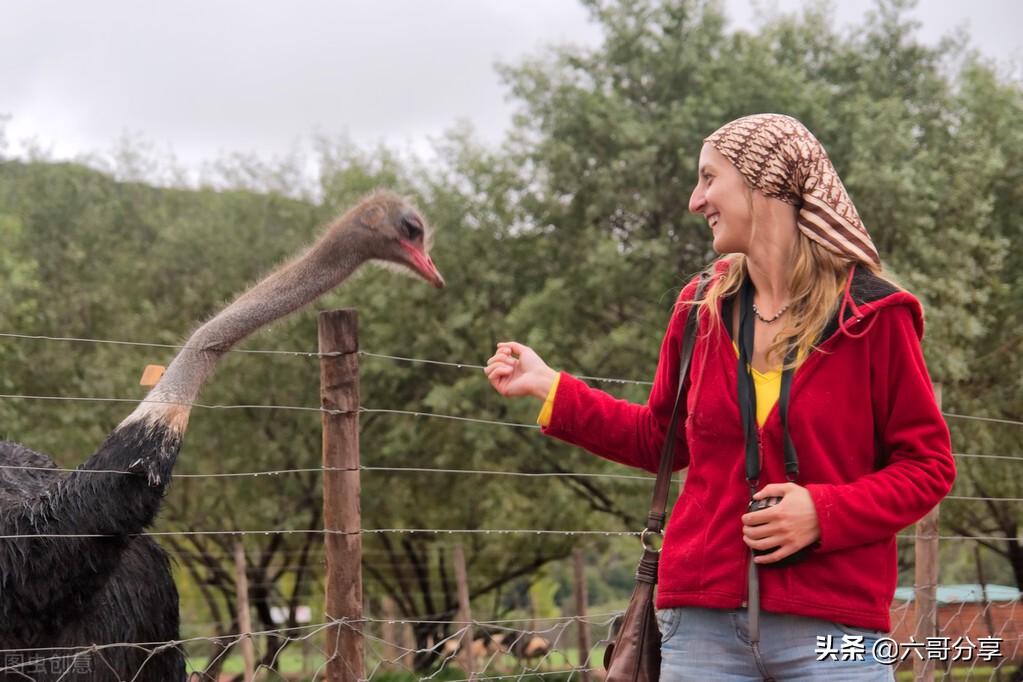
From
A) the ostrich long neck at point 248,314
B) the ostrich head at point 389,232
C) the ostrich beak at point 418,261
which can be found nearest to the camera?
the ostrich long neck at point 248,314

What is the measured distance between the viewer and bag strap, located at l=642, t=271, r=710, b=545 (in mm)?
2520

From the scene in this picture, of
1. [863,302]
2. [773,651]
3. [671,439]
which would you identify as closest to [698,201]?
[863,302]

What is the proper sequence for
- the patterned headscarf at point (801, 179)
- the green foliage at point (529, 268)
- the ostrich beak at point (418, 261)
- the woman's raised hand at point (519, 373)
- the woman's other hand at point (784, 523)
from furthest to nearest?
the green foliage at point (529, 268)
the ostrich beak at point (418, 261)
the woman's raised hand at point (519, 373)
the patterned headscarf at point (801, 179)
the woman's other hand at point (784, 523)

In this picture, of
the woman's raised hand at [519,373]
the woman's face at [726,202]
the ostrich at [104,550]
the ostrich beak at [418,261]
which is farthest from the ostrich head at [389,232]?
the woman's face at [726,202]

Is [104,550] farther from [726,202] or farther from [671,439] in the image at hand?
[726,202]

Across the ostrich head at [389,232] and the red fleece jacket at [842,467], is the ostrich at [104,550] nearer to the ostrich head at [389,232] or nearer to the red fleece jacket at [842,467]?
the ostrich head at [389,232]

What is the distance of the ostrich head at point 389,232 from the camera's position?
471 cm

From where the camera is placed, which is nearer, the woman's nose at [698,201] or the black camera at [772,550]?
the black camera at [772,550]

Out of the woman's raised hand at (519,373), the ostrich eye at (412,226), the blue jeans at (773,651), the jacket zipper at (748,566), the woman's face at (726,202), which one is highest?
the ostrich eye at (412,226)

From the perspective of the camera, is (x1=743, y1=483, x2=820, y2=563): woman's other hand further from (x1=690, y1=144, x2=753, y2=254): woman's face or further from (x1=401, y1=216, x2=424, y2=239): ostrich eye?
(x1=401, y1=216, x2=424, y2=239): ostrich eye

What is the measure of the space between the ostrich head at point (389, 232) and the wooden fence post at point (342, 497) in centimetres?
87

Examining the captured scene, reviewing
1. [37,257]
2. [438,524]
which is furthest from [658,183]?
[37,257]

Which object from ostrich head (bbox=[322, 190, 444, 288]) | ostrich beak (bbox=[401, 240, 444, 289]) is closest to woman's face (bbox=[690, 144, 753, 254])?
ostrich head (bbox=[322, 190, 444, 288])

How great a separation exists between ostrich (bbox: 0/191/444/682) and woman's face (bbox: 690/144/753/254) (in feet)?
6.54
